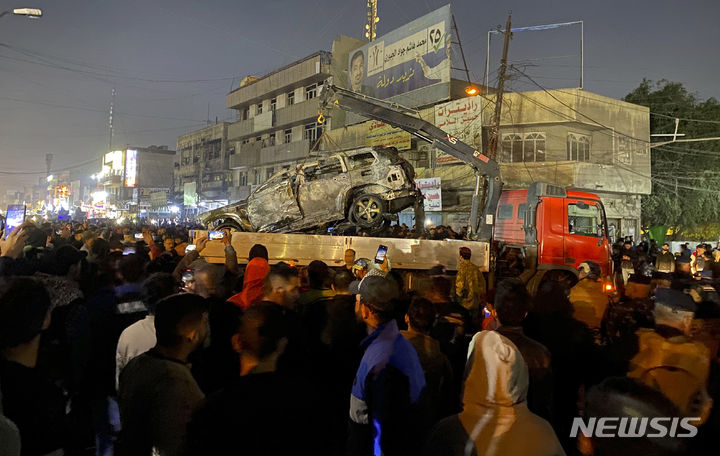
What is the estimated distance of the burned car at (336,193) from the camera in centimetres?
1017

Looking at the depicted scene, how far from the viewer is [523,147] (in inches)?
934

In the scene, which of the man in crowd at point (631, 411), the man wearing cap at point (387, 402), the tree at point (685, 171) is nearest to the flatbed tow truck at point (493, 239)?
the man wearing cap at point (387, 402)

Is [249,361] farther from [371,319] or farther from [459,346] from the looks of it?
[459,346]

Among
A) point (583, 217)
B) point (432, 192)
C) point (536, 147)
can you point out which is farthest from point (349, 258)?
point (536, 147)

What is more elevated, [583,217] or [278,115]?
[278,115]

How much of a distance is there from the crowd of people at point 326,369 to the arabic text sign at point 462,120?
1926 cm

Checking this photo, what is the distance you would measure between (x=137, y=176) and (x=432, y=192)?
2192 inches

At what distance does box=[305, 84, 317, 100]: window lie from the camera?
3688 centimetres

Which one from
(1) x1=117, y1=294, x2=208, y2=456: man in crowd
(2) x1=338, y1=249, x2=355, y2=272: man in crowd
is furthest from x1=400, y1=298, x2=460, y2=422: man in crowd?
(2) x1=338, y1=249, x2=355, y2=272: man in crowd

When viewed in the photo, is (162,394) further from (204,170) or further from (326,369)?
(204,170)

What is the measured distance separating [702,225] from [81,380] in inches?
1295

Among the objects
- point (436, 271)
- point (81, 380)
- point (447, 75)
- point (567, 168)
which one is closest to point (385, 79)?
point (447, 75)

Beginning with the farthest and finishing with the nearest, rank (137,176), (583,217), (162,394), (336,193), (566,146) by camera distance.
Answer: (137,176) → (566,146) → (336,193) → (583,217) → (162,394)

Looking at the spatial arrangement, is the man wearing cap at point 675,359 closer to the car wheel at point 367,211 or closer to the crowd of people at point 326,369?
the crowd of people at point 326,369
